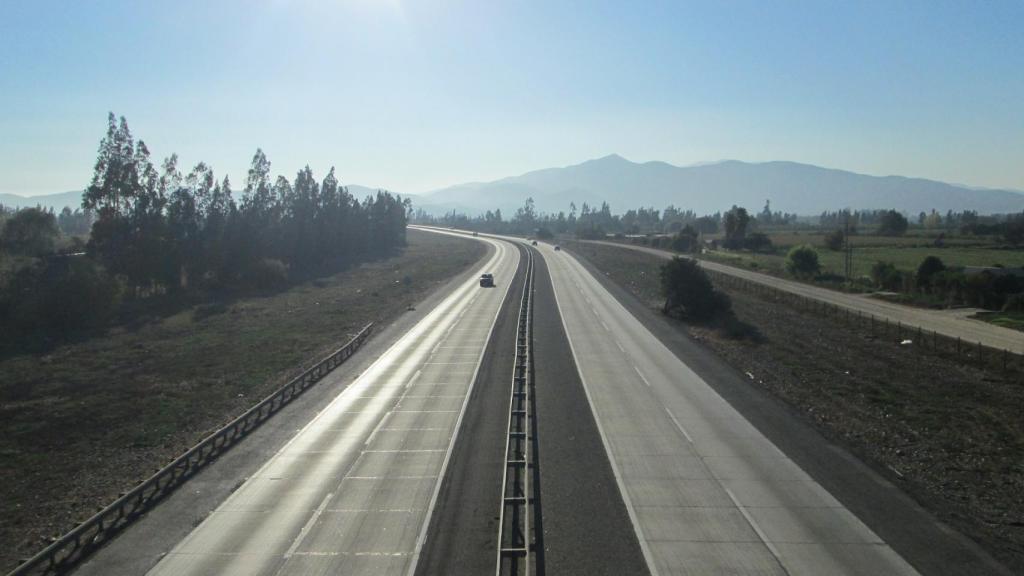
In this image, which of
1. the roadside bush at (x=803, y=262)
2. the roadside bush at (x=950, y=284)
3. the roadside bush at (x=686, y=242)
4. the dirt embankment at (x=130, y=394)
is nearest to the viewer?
the dirt embankment at (x=130, y=394)

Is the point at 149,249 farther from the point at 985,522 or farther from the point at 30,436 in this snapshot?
the point at 985,522

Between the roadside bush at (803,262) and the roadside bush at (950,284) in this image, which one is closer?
the roadside bush at (950,284)

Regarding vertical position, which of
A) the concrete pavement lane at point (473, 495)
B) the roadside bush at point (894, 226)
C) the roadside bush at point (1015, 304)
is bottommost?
the concrete pavement lane at point (473, 495)

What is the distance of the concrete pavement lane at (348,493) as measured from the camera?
46.5 feet

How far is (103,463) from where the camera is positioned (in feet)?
70.6

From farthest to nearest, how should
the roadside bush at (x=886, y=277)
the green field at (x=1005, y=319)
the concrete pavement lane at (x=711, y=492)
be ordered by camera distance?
the roadside bush at (x=886, y=277) < the green field at (x=1005, y=319) < the concrete pavement lane at (x=711, y=492)

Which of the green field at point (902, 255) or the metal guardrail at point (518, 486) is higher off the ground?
the green field at point (902, 255)

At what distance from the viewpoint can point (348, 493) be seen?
1789 cm

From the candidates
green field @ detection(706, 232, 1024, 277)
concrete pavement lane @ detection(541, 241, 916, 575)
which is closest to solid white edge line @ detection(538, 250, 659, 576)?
concrete pavement lane @ detection(541, 241, 916, 575)

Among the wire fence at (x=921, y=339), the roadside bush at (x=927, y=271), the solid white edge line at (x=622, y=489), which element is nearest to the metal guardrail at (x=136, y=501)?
the solid white edge line at (x=622, y=489)

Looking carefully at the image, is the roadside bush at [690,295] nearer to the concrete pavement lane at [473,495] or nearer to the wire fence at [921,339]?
the wire fence at [921,339]

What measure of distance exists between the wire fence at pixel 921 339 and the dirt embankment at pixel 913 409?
73 centimetres

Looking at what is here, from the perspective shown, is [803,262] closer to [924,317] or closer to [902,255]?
[902,255]

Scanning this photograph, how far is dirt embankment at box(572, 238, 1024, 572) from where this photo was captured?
698 inches
